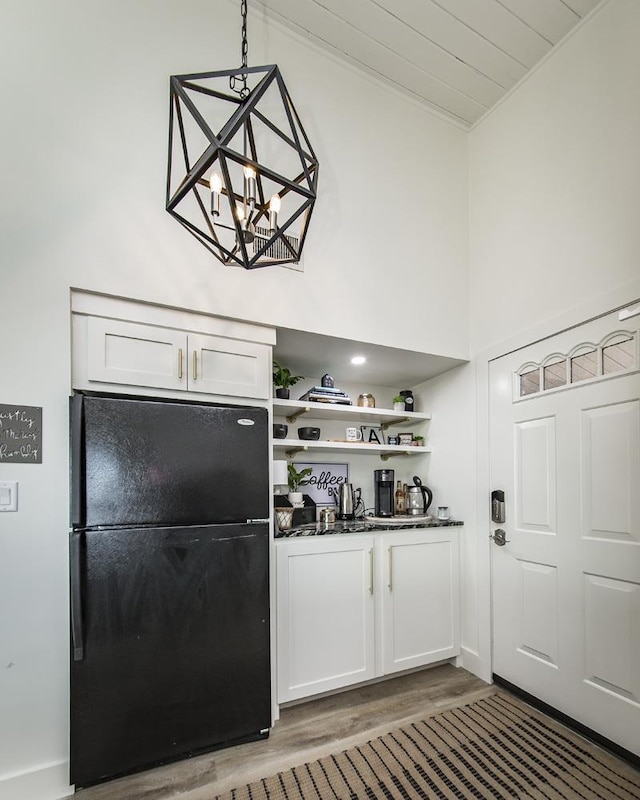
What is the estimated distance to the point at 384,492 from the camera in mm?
3082

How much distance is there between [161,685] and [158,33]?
308 centimetres

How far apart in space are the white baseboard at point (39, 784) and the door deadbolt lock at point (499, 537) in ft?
7.76

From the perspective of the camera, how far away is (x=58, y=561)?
1.75 m

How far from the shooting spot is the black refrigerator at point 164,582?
5.73 feet

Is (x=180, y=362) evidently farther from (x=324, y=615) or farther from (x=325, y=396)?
(x=324, y=615)

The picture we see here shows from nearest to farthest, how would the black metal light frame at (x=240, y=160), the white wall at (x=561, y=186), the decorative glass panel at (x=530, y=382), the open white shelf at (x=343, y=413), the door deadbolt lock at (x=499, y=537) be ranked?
the black metal light frame at (x=240, y=160)
the white wall at (x=561, y=186)
the decorative glass panel at (x=530, y=382)
the door deadbolt lock at (x=499, y=537)
the open white shelf at (x=343, y=413)

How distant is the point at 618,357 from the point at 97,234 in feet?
8.15

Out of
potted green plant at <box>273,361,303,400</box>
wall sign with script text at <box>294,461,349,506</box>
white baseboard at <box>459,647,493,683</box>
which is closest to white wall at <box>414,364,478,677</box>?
white baseboard at <box>459,647,493,683</box>

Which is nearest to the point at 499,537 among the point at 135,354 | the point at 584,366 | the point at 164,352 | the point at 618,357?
the point at 584,366

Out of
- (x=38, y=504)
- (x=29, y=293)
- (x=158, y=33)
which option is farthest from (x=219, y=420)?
(x=158, y=33)

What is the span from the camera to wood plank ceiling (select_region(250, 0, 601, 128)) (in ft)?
7.52

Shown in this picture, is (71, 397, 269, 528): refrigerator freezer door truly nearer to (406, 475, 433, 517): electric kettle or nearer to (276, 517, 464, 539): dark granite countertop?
(276, 517, 464, 539): dark granite countertop

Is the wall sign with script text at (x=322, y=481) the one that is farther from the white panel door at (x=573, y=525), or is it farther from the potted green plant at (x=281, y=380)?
the white panel door at (x=573, y=525)

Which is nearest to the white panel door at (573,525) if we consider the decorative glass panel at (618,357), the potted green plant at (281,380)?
the decorative glass panel at (618,357)
